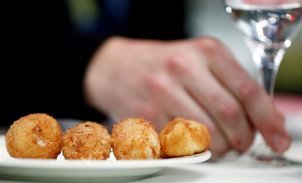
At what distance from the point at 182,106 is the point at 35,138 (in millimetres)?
336

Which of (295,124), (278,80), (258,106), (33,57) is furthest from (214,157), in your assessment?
(278,80)

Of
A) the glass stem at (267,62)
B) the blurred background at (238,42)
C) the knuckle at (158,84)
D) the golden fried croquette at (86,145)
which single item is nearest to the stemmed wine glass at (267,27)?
the glass stem at (267,62)

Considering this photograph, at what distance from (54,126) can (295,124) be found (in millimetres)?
651

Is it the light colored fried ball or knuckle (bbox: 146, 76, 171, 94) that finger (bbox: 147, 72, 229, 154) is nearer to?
knuckle (bbox: 146, 76, 171, 94)

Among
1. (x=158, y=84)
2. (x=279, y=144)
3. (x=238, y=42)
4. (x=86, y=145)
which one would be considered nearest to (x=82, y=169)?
(x=86, y=145)

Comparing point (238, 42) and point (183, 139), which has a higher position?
point (183, 139)

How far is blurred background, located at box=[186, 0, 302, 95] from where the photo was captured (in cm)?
325

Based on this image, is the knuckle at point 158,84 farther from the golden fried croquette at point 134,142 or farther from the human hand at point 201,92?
the golden fried croquette at point 134,142

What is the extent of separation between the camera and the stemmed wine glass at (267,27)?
706mm

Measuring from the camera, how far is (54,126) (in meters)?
0.50

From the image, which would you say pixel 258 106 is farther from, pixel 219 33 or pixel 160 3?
pixel 219 33

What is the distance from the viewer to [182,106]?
80cm

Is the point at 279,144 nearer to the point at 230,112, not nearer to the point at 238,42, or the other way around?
the point at 230,112

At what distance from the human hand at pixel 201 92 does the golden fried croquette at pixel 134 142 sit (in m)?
0.25
